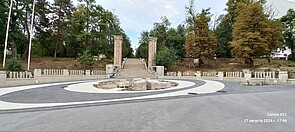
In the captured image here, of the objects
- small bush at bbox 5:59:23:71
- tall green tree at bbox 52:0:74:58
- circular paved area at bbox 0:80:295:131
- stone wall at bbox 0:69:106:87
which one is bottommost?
circular paved area at bbox 0:80:295:131

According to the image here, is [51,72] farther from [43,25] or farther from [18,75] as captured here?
[43,25]

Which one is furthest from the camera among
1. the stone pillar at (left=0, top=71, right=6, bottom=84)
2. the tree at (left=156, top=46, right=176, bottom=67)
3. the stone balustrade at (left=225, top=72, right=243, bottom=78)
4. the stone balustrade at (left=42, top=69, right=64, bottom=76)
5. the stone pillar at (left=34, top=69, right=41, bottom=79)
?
the tree at (left=156, top=46, right=176, bottom=67)

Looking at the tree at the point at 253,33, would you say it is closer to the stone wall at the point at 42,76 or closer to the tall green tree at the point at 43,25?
the stone wall at the point at 42,76

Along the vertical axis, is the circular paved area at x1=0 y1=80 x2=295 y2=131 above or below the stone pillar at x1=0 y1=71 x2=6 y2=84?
below

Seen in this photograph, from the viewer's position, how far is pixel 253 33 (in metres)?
22.4

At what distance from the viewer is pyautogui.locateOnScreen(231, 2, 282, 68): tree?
2242cm

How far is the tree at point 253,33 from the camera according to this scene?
73.6 feet

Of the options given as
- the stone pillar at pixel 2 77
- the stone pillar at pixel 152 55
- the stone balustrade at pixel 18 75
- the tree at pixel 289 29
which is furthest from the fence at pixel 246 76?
the tree at pixel 289 29

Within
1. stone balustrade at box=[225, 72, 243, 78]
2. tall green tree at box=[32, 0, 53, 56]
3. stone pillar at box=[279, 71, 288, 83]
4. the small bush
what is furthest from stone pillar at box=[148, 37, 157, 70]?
tall green tree at box=[32, 0, 53, 56]

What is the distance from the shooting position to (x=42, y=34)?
30.4 m

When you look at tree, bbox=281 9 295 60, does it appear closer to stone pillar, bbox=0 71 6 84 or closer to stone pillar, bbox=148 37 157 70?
stone pillar, bbox=148 37 157 70

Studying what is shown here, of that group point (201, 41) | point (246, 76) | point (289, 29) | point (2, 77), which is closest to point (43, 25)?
point (2, 77)

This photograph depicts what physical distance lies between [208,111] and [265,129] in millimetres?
1700

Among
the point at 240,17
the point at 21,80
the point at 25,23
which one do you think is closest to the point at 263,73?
the point at 240,17
